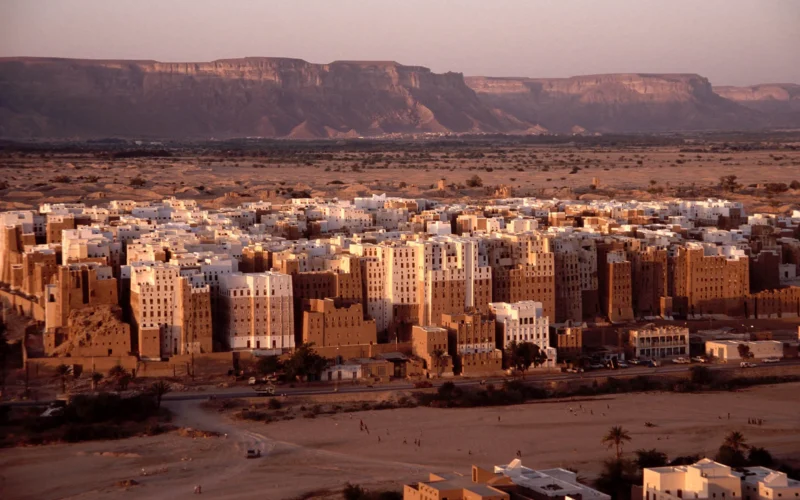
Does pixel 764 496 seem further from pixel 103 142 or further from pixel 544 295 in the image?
pixel 103 142

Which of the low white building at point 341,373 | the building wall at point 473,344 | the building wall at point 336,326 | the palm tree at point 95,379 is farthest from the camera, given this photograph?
the building wall at point 336,326

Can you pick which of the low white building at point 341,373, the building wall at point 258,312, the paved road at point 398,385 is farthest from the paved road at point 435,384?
the building wall at point 258,312

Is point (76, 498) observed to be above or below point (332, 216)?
below

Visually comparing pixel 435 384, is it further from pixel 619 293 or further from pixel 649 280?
pixel 649 280

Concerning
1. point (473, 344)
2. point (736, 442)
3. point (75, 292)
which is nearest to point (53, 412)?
point (75, 292)

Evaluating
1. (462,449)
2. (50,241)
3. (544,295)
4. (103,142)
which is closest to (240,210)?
(50,241)

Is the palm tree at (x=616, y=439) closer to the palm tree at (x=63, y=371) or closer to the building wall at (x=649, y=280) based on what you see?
the palm tree at (x=63, y=371)
